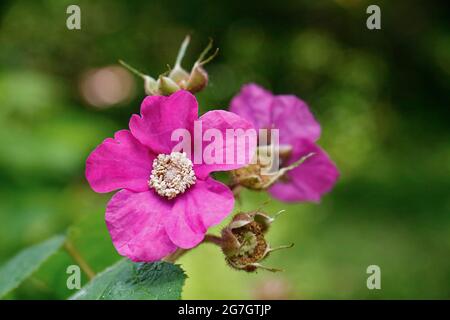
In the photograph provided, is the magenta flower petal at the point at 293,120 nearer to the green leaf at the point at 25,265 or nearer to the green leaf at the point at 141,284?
the green leaf at the point at 141,284

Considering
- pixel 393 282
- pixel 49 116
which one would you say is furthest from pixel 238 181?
pixel 393 282

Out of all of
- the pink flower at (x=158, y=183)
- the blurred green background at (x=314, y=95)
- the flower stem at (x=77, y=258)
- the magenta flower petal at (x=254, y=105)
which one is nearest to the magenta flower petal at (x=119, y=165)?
the pink flower at (x=158, y=183)

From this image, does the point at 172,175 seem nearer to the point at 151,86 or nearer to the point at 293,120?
the point at 151,86

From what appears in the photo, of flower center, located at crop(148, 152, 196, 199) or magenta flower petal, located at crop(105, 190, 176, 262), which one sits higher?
flower center, located at crop(148, 152, 196, 199)

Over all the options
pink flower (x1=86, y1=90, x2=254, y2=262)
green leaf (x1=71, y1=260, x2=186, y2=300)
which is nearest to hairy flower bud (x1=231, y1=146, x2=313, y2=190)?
pink flower (x1=86, y1=90, x2=254, y2=262)

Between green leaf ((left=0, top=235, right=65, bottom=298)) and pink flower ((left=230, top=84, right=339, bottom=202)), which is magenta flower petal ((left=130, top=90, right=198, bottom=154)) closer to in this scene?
pink flower ((left=230, top=84, right=339, bottom=202))

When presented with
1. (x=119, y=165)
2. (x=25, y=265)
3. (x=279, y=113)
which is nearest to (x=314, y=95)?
(x=279, y=113)
